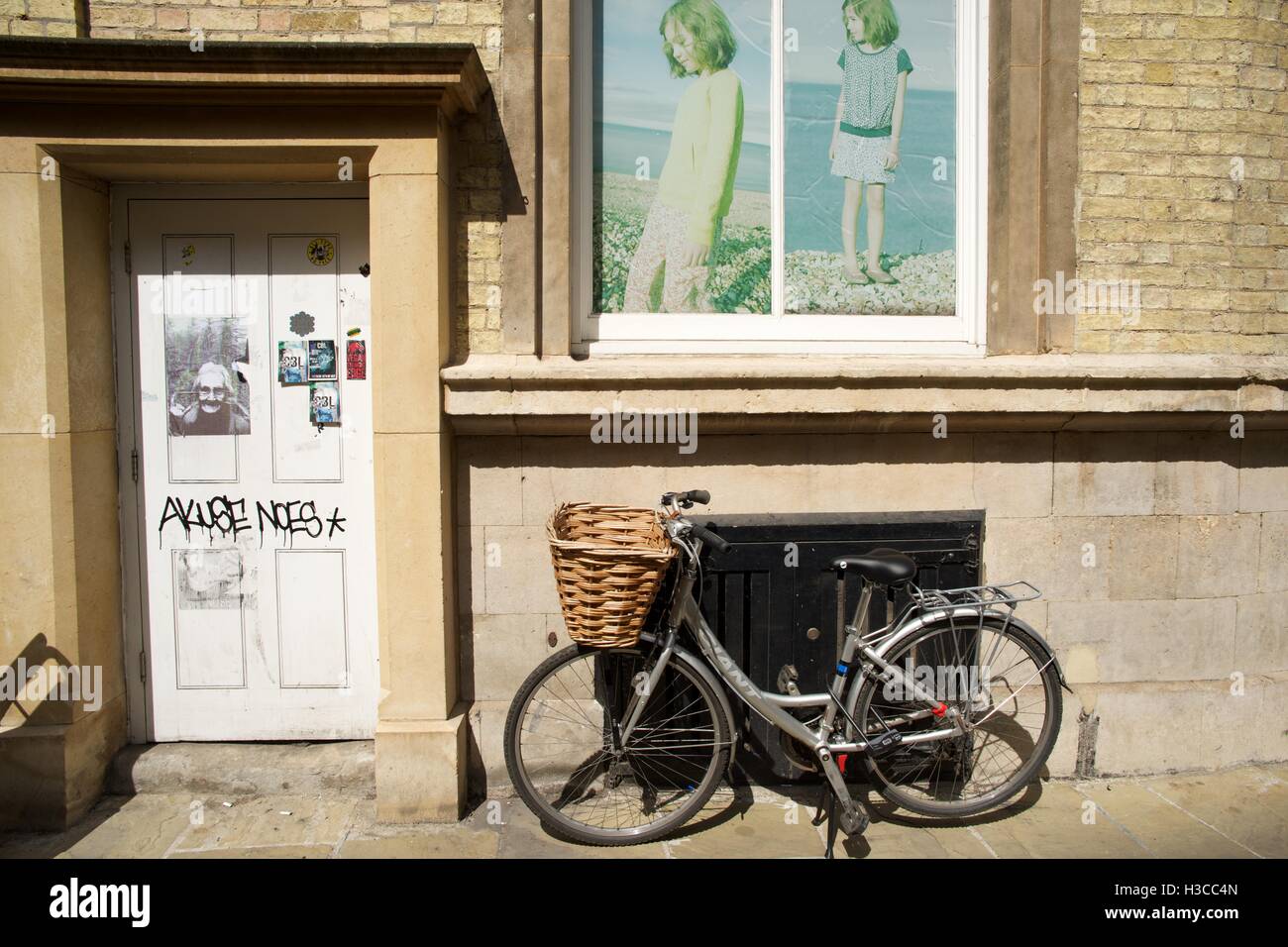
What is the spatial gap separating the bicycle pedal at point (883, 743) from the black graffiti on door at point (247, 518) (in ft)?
8.52

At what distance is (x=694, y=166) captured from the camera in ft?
15.4

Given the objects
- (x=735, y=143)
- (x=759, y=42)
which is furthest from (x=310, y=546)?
(x=759, y=42)

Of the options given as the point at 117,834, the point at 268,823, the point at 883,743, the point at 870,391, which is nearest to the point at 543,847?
the point at 268,823

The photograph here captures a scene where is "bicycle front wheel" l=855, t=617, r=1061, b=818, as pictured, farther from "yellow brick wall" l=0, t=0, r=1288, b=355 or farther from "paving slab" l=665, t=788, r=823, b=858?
"yellow brick wall" l=0, t=0, r=1288, b=355

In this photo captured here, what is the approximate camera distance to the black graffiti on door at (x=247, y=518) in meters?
4.54

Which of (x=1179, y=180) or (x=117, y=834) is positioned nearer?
(x=117, y=834)

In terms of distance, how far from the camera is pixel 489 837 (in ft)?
13.5

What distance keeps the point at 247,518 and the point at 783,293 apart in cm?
282

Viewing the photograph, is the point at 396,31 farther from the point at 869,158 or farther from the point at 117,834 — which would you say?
the point at 117,834

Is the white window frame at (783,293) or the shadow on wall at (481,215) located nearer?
the shadow on wall at (481,215)

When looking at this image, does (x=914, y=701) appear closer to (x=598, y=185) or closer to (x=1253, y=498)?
(x=1253, y=498)

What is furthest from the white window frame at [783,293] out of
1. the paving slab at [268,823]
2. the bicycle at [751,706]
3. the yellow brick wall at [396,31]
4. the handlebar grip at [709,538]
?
the paving slab at [268,823]

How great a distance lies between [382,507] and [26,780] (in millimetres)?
1929

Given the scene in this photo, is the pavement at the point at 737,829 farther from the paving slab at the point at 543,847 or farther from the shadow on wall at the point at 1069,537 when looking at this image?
the shadow on wall at the point at 1069,537
